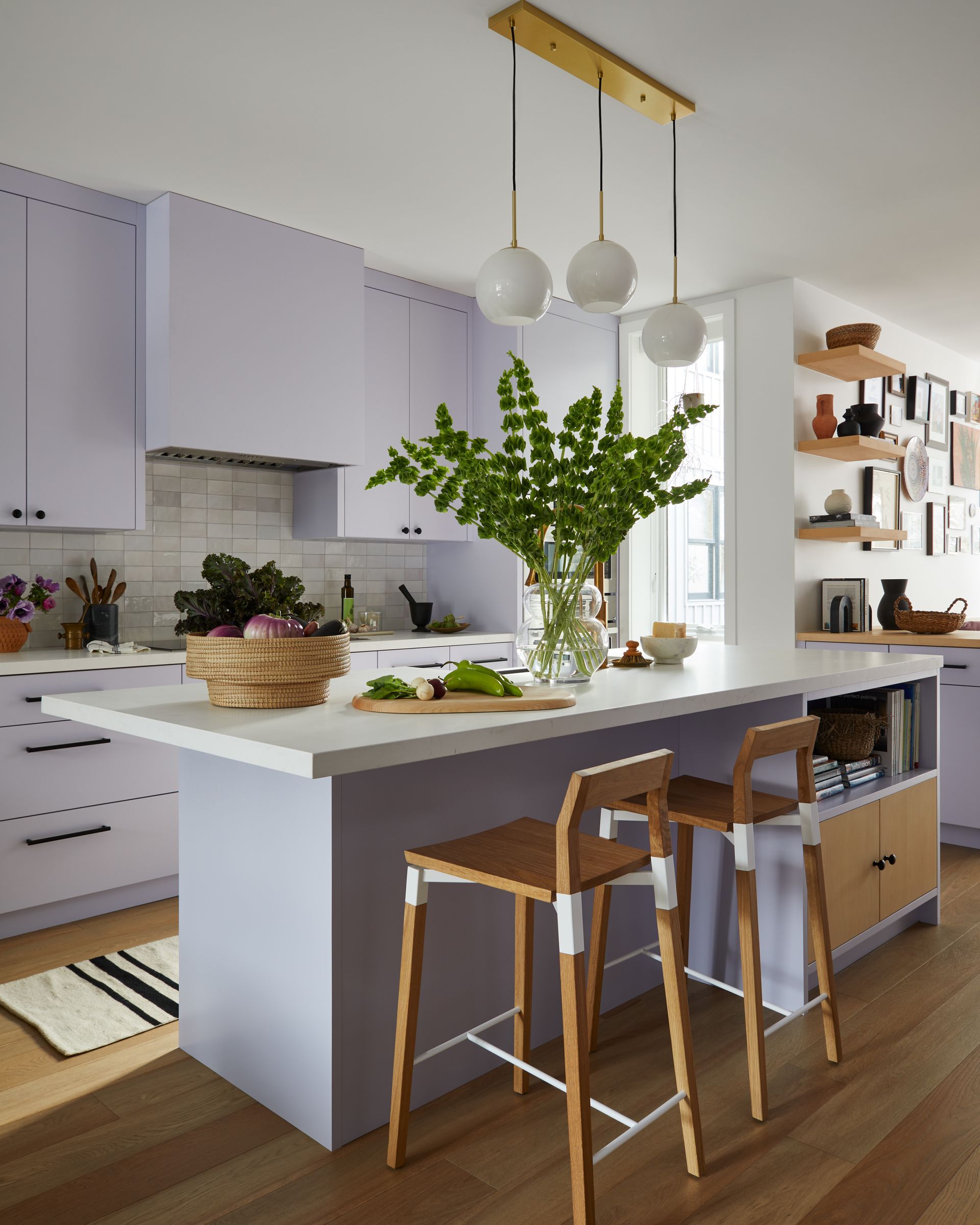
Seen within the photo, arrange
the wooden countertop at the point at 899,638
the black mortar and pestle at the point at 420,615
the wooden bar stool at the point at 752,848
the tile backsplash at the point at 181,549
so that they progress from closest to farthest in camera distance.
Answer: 1. the wooden bar stool at the point at 752,848
2. the tile backsplash at the point at 181,549
3. the wooden countertop at the point at 899,638
4. the black mortar and pestle at the point at 420,615

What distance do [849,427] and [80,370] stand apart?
3406 mm

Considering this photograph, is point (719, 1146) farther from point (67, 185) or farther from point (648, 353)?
point (67, 185)

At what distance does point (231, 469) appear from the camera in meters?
4.17

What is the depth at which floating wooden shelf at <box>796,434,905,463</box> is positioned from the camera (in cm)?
443

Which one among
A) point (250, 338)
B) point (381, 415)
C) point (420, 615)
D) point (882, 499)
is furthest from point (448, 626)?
point (882, 499)

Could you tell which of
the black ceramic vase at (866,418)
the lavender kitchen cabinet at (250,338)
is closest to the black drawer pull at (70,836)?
the lavender kitchen cabinet at (250,338)

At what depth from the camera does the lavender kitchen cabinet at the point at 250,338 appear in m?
3.48

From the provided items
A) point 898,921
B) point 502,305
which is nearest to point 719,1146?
point 898,921

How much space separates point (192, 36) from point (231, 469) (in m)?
1.94

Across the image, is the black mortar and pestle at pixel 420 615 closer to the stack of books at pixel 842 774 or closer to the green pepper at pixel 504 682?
the stack of books at pixel 842 774

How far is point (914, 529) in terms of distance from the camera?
555cm

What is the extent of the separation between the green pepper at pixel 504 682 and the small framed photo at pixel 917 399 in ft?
14.1

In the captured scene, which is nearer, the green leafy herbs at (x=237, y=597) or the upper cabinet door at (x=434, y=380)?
the green leafy herbs at (x=237, y=597)

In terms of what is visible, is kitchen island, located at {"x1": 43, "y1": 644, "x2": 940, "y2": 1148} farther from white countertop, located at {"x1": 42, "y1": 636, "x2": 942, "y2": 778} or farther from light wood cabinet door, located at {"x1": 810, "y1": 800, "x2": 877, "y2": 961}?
light wood cabinet door, located at {"x1": 810, "y1": 800, "x2": 877, "y2": 961}
